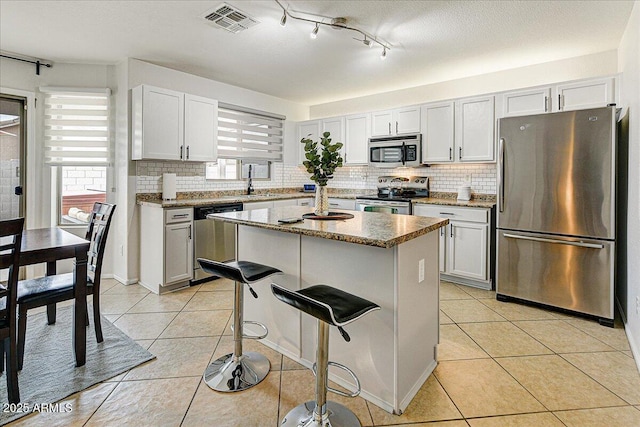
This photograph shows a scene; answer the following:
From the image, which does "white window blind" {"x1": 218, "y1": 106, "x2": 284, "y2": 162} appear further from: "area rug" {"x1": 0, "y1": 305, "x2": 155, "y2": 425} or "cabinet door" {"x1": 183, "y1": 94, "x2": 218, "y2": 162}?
"area rug" {"x1": 0, "y1": 305, "x2": 155, "y2": 425}

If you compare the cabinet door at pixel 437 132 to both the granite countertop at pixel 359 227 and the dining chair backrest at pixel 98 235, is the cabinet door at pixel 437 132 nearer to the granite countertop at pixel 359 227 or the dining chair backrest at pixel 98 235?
the granite countertop at pixel 359 227

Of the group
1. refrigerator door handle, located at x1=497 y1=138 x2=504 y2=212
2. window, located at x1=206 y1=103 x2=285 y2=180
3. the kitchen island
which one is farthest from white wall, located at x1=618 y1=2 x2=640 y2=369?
window, located at x1=206 y1=103 x2=285 y2=180

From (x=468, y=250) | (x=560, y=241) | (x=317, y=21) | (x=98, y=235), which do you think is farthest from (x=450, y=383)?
(x=317, y=21)

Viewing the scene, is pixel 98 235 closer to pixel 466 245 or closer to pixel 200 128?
pixel 200 128

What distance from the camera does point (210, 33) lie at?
10.5ft

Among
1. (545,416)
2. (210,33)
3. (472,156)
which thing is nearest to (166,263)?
(210,33)

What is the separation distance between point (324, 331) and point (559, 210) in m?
2.59

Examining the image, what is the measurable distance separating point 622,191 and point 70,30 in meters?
5.14

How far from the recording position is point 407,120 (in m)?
4.68

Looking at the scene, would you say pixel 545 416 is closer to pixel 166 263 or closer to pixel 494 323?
pixel 494 323

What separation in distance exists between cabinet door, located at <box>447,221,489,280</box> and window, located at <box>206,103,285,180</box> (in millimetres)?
3112

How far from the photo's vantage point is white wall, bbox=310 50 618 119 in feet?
12.0

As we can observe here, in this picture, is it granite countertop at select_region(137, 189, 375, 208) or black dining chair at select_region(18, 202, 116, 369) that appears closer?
black dining chair at select_region(18, 202, 116, 369)

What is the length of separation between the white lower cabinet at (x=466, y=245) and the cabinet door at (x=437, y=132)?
0.76m
